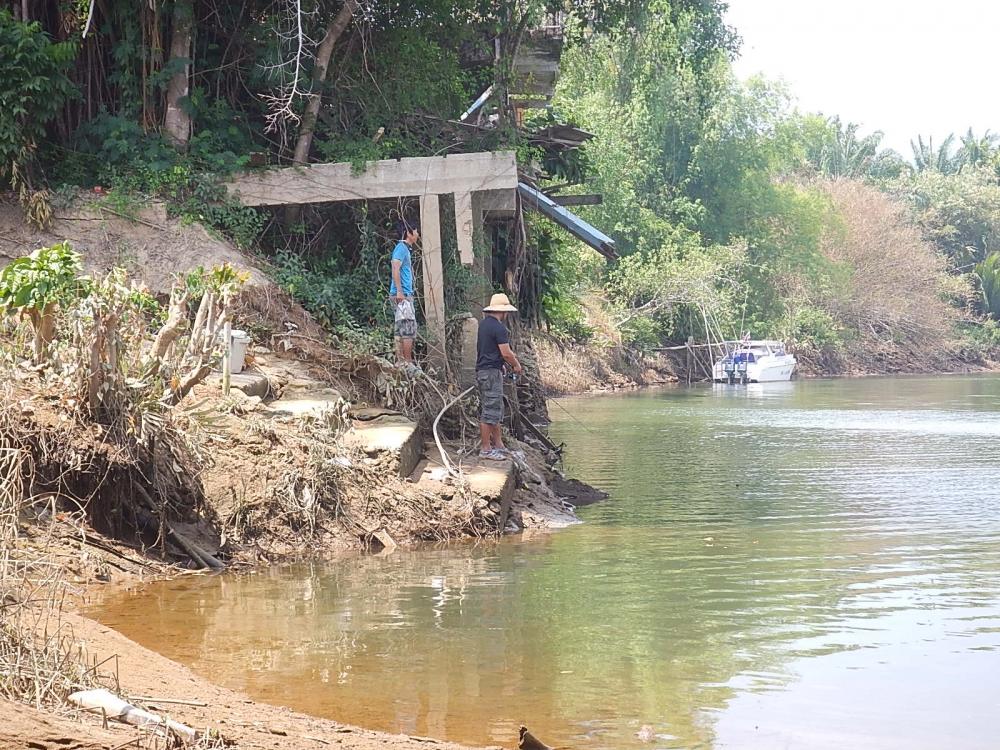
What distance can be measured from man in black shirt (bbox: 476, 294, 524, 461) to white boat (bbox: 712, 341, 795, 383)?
38.4 metres

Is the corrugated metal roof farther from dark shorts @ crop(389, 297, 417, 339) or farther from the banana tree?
the banana tree

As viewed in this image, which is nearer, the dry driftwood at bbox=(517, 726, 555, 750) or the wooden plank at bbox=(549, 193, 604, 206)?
the dry driftwood at bbox=(517, 726, 555, 750)

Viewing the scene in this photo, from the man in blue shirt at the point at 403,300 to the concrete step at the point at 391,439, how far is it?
4.15 ft

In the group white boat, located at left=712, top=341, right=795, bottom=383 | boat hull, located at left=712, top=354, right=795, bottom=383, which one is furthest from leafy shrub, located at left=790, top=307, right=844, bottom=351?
white boat, located at left=712, top=341, right=795, bottom=383

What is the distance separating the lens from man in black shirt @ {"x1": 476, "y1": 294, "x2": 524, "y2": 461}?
46.6ft

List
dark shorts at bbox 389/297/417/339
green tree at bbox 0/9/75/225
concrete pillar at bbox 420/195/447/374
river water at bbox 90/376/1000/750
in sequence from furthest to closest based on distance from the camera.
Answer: concrete pillar at bbox 420/195/447/374
green tree at bbox 0/9/75/225
dark shorts at bbox 389/297/417/339
river water at bbox 90/376/1000/750

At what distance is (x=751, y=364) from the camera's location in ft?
170

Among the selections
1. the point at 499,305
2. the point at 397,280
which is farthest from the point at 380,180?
the point at 499,305

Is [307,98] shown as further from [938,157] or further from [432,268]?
[938,157]

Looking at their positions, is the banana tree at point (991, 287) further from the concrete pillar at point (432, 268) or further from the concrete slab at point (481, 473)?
the concrete slab at point (481, 473)

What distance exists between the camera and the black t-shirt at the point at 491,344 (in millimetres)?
14266

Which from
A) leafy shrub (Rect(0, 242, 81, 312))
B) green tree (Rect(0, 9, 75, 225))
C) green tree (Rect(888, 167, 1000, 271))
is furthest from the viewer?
green tree (Rect(888, 167, 1000, 271))

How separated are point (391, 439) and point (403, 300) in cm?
268

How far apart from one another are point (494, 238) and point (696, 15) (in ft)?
24.8
